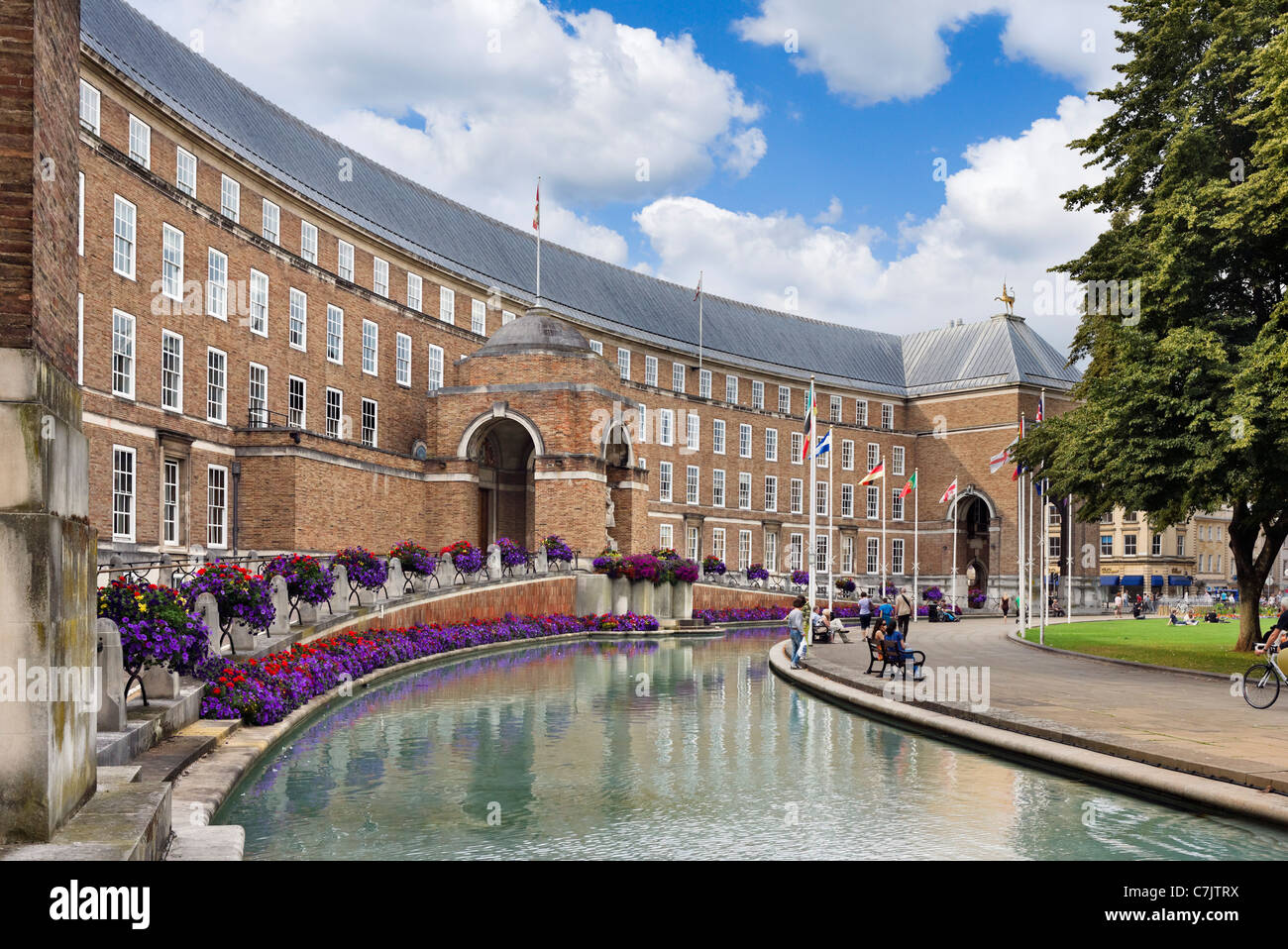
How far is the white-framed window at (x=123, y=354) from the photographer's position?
30.2 m

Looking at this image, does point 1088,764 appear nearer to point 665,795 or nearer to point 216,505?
point 665,795

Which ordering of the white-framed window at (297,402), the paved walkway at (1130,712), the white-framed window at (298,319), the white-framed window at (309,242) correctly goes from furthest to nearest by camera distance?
the white-framed window at (309,242), the white-framed window at (298,319), the white-framed window at (297,402), the paved walkway at (1130,712)

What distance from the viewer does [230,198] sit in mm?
38719

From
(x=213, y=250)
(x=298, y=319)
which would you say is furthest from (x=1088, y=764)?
(x=298, y=319)

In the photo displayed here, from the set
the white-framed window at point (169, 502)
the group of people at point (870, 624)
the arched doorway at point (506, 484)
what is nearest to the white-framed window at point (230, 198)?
the white-framed window at point (169, 502)

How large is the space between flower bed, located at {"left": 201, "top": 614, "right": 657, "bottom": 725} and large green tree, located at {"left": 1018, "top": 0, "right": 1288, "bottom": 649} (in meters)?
16.3

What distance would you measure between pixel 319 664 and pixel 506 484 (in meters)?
32.5

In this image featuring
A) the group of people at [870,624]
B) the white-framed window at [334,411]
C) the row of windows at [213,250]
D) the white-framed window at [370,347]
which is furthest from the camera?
the white-framed window at [370,347]

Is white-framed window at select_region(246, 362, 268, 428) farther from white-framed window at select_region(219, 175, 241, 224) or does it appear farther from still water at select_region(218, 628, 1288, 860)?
still water at select_region(218, 628, 1288, 860)

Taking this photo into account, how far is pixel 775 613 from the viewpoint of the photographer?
5534 cm

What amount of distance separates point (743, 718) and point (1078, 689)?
21.2ft

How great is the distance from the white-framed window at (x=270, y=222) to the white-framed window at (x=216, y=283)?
15.0ft

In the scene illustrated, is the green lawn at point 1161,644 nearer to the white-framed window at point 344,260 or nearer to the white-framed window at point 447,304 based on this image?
the white-framed window at point 447,304
